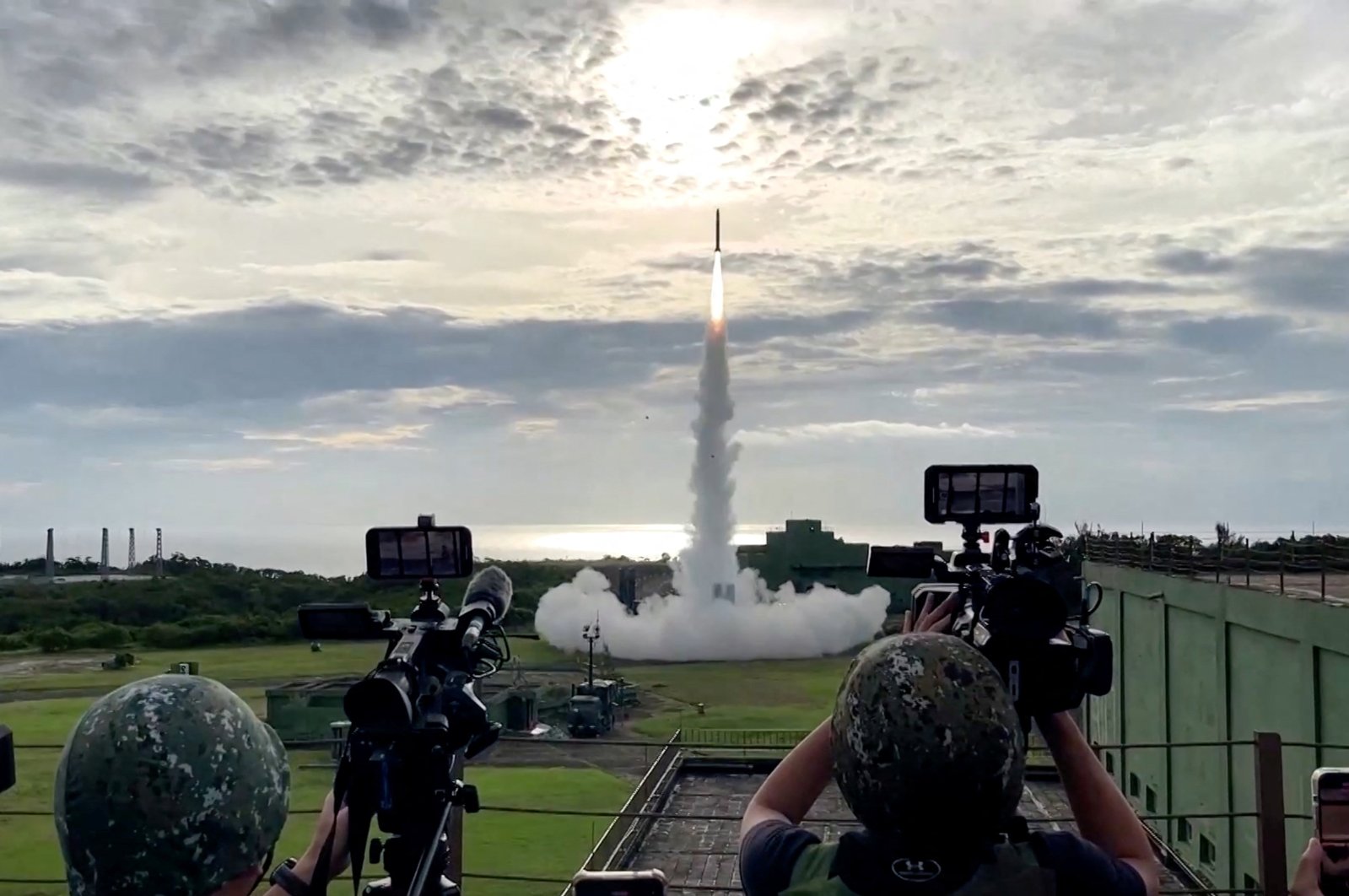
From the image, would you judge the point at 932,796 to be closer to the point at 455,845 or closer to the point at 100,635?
the point at 455,845

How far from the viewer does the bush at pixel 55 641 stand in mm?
43688

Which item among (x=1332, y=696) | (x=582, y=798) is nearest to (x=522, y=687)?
(x=582, y=798)

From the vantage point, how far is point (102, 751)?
6.77 ft

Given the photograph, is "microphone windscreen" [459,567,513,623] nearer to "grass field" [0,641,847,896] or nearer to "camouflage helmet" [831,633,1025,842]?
"camouflage helmet" [831,633,1025,842]

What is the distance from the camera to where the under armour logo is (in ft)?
6.66

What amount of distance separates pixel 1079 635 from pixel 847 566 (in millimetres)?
54806

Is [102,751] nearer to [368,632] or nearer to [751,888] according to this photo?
[751,888]

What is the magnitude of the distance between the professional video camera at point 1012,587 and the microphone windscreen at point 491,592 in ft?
4.38

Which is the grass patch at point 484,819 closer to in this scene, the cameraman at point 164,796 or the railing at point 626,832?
the railing at point 626,832

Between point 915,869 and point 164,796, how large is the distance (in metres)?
1.33

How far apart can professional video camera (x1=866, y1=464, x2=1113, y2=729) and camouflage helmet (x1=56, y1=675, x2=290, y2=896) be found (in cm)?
176

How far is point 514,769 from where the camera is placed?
103ft

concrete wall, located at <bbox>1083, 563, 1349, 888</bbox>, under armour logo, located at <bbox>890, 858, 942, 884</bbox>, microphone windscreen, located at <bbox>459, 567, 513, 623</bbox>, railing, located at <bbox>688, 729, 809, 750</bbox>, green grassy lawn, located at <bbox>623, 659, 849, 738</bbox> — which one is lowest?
green grassy lawn, located at <bbox>623, 659, 849, 738</bbox>

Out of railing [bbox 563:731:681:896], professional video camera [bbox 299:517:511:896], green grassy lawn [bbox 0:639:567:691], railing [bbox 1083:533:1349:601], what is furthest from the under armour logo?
green grassy lawn [bbox 0:639:567:691]
